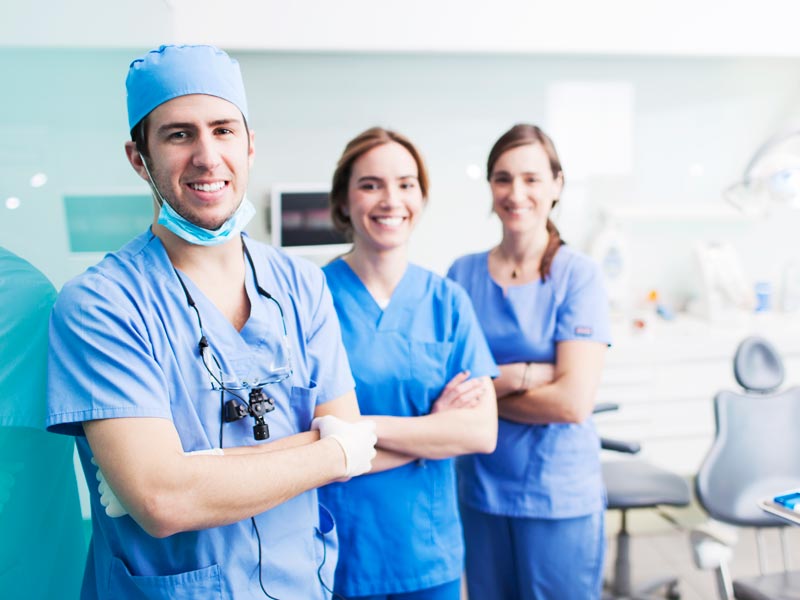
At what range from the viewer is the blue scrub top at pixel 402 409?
1.39 metres

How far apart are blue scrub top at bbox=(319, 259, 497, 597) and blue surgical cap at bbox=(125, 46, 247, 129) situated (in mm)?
563

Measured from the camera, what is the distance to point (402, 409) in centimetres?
143

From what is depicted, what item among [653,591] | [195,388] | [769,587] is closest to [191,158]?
[195,388]

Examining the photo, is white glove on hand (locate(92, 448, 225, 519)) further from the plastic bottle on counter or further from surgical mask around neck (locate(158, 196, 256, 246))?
the plastic bottle on counter

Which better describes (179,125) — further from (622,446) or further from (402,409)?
(622,446)

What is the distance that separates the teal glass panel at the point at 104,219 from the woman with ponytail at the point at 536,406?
2.75 ft

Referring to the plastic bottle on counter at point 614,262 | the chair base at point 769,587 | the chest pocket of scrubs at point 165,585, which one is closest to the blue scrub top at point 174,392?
the chest pocket of scrubs at point 165,585

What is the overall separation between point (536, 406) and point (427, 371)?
311mm

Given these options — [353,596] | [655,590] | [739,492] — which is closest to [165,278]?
[353,596]

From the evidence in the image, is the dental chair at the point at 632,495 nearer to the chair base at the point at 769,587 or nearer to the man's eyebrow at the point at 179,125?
the chair base at the point at 769,587

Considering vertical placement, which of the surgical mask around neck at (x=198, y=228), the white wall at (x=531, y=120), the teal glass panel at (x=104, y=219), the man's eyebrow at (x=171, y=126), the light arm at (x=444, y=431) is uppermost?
the white wall at (x=531, y=120)

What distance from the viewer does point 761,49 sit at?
2.89 meters

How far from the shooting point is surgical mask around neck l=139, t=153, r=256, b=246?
3.36ft

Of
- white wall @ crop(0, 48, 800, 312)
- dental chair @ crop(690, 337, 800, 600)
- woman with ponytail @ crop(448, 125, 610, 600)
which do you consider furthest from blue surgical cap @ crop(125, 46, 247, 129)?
white wall @ crop(0, 48, 800, 312)
